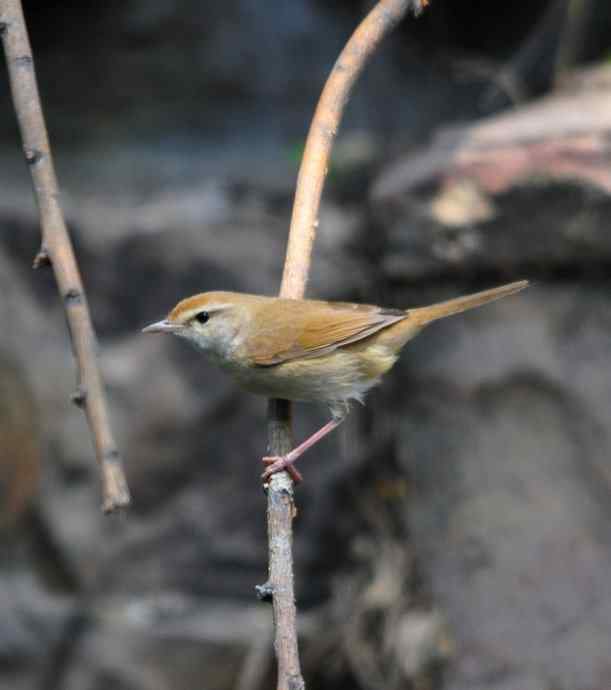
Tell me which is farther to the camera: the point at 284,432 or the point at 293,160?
the point at 293,160

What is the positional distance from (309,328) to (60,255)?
65.6 inches

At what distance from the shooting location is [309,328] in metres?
3.73

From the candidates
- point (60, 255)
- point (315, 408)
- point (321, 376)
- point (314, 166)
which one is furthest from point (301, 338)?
point (315, 408)

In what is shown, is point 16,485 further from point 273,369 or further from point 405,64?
point 405,64

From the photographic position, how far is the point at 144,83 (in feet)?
21.1

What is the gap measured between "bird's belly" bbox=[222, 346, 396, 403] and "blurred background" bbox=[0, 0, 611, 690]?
133 centimetres

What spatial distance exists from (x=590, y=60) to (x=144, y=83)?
2993mm

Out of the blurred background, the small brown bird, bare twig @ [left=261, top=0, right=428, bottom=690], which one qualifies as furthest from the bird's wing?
the blurred background

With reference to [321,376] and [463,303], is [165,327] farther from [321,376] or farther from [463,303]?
[463,303]

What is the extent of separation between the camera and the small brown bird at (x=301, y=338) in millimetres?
3566

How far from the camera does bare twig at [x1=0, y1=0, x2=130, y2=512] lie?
1.87m

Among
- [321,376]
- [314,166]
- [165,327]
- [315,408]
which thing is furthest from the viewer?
[315,408]

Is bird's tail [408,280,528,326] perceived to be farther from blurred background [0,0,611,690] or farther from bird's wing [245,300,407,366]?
blurred background [0,0,611,690]

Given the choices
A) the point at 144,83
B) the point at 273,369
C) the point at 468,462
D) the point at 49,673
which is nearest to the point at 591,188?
the point at 468,462
